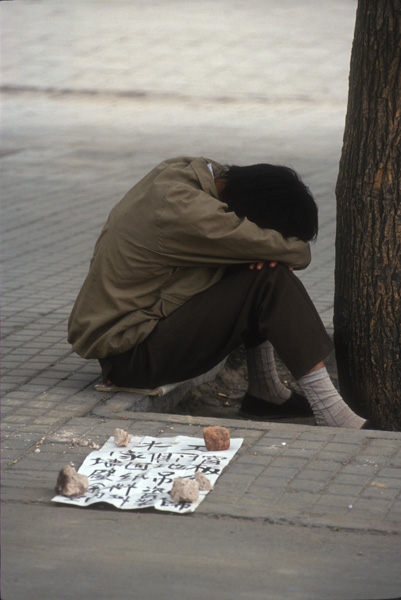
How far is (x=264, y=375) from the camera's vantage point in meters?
4.41

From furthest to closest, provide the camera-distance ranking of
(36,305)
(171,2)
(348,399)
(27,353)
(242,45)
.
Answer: (171,2)
(242,45)
(36,305)
(27,353)
(348,399)

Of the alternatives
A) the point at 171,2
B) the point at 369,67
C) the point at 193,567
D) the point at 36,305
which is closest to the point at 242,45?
the point at 171,2

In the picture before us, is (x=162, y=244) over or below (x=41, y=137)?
over

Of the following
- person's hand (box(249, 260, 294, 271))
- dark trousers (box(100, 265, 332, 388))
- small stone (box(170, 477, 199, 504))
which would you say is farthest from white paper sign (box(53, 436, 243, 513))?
person's hand (box(249, 260, 294, 271))

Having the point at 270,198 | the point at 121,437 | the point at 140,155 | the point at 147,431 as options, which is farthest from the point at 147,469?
the point at 140,155

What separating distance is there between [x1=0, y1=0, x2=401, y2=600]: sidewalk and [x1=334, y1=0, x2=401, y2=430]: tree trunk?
0.46 m

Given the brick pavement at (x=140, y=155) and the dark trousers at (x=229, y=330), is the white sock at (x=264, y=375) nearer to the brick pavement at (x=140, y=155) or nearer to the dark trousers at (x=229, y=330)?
the dark trousers at (x=229, y=330)

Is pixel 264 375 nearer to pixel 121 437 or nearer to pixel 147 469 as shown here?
pixel 121 437

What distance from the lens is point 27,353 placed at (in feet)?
15.9

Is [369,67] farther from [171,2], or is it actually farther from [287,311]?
[171,2]

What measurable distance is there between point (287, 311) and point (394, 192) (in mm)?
660

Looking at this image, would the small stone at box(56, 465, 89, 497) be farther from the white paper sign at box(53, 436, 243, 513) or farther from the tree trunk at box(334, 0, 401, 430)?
the tree trunk at box(334, 0, 401, 430)

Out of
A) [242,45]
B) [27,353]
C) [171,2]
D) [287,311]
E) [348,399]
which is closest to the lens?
[287,311]

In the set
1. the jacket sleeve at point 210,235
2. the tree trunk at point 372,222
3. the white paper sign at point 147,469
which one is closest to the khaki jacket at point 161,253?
the jacket sleeve at point 210,235
